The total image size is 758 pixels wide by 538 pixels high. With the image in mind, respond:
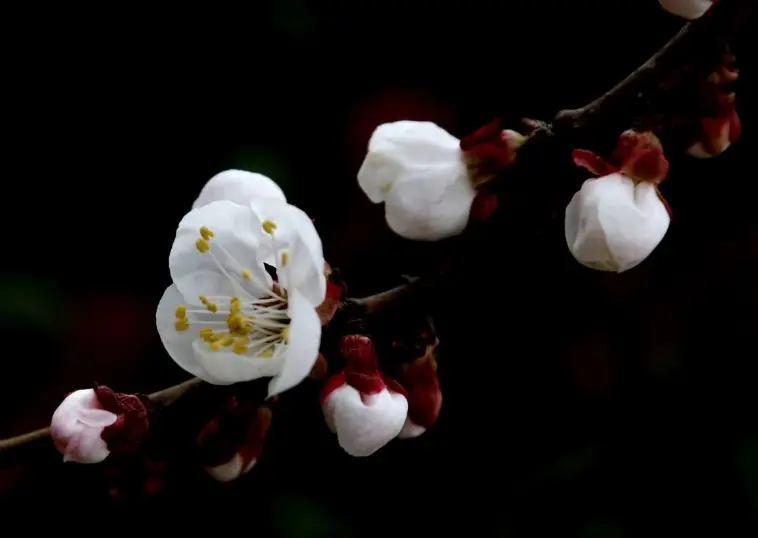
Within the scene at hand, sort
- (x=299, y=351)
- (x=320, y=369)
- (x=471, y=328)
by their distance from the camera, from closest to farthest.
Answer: (x=299, y=351), (x=320, y=369), (x=471, y=328)

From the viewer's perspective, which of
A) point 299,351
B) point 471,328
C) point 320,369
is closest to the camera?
point 299,351

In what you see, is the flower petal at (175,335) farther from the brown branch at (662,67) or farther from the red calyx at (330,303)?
the brown branch at (662,67)

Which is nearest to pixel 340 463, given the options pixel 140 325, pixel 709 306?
pixel 140 325

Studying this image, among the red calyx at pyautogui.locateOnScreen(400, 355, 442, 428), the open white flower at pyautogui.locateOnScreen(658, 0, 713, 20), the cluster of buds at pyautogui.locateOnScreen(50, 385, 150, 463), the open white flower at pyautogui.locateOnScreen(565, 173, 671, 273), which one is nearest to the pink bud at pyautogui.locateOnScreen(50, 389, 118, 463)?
the cluster of buds at pyautogui.locateOnScreen(50, 385, 150, 463)

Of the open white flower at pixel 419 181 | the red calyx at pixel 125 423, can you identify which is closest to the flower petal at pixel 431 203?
the open white flower at pixel 419 181

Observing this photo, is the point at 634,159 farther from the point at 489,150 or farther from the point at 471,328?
the point at 471,328

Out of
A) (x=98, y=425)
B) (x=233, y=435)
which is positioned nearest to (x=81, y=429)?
(x=98, y=425)

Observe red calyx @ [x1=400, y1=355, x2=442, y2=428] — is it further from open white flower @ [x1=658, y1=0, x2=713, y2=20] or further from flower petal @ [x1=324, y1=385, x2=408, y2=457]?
open white flower @ [x1=658, y1=0, x2=713, y2=20]
